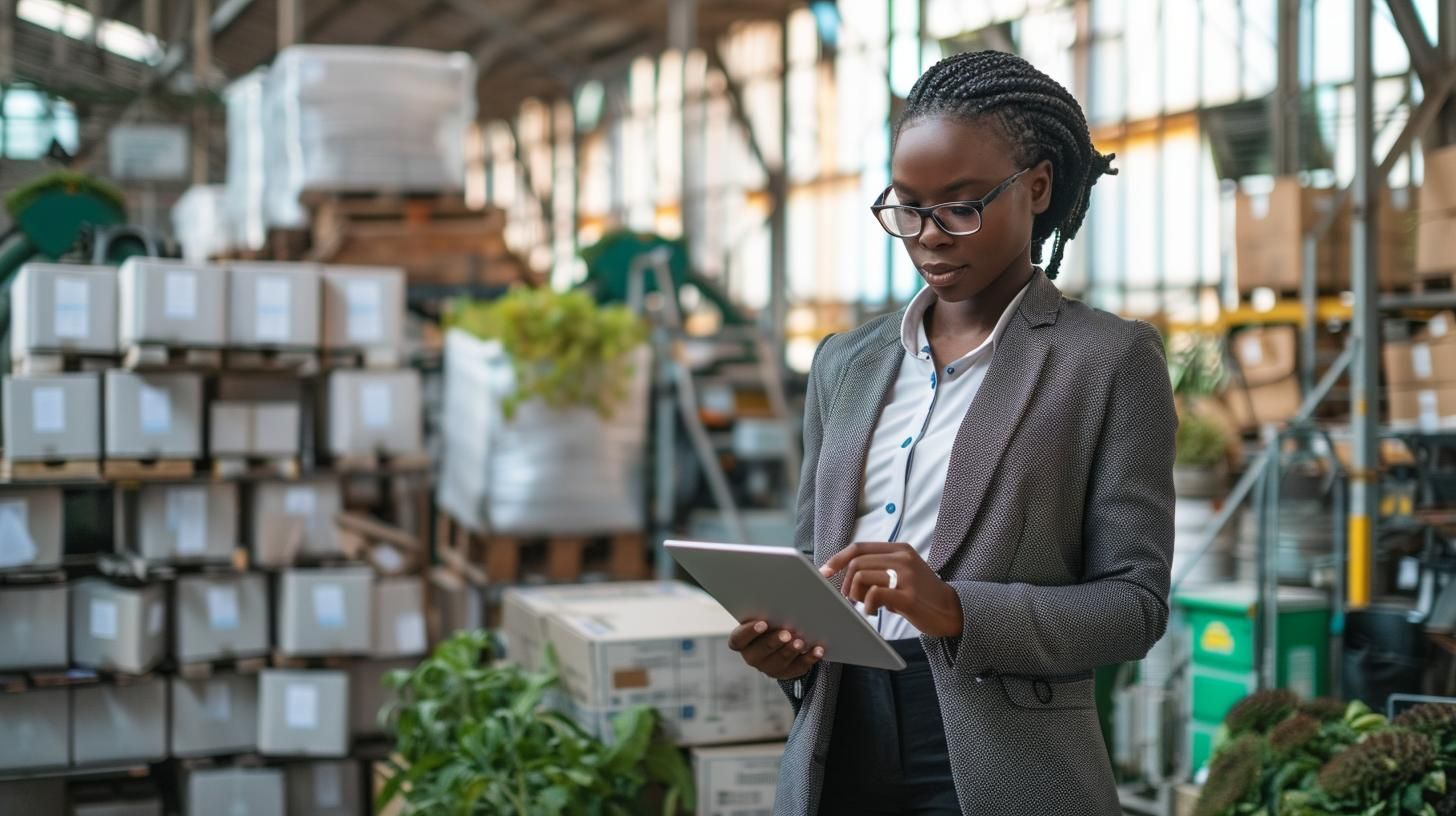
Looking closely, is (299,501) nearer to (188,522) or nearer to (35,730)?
(188,522)

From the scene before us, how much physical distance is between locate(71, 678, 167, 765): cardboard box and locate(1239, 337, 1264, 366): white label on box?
6.14m

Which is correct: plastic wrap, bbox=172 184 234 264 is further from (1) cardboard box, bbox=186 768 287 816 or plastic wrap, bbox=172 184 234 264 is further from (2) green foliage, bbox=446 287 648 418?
(1) cardboard box, bbox=186 768 287 816

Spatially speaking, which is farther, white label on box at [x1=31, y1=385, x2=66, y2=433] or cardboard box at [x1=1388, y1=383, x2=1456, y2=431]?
cardboard box at [x1=1388, y1=383, x2=1456, y2=431]

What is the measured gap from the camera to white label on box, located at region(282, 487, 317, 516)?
5617 millimetres

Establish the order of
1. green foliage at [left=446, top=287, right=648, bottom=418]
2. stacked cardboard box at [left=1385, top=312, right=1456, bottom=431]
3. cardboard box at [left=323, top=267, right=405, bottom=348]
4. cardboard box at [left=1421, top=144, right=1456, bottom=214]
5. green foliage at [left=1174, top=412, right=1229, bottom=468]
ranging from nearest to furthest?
1. cardboard box at [left=323, top=267, right=405, bottom=348]
2. cardboard box at [left=1421, top=144, right=1456, bottom=214]
3. stacked cardboard box at [left=1385, top=312, right=1456, bottom=431]
4. green foliage at [left=446, top=287, right=648, bottom=418]
5. green foliage at [left=1174, top=412, right=1229, bottom=468]

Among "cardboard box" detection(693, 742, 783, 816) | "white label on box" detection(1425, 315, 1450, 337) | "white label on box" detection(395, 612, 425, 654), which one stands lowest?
"cardboard box" detection(693, 742, 783, 816)

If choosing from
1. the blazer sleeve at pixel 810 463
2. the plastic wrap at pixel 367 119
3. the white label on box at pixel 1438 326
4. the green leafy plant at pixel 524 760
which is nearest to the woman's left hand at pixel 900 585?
the blazer sleeve at pixel 810 463

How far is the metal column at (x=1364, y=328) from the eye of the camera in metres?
5.57

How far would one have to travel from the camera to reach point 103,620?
532cm

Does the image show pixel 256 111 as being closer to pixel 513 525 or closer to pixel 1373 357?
pixel 513 525

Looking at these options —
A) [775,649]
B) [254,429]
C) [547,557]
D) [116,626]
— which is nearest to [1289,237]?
[547,557]

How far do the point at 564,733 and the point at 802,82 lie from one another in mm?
14870

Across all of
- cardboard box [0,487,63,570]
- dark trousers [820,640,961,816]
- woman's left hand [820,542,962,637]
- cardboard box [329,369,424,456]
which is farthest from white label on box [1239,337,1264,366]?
woman's left hand [820,542,962,637]

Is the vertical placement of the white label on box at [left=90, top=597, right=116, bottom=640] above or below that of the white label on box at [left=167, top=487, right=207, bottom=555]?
below
